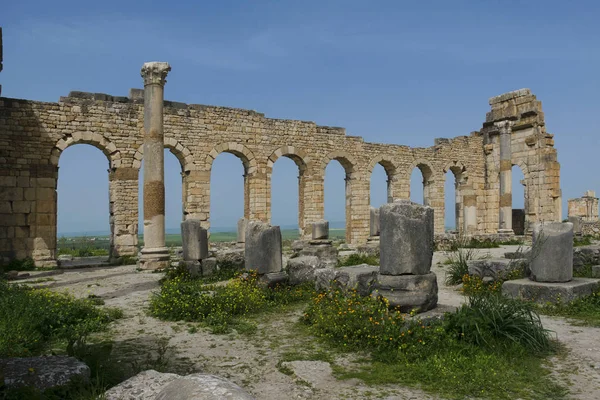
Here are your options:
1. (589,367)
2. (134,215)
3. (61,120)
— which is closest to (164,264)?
(134,215)

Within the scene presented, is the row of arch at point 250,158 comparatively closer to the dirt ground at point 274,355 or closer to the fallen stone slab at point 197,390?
the dirt ground at point 274,355

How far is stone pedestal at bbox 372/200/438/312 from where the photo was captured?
6355 millimetres

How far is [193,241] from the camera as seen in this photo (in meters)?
11.9

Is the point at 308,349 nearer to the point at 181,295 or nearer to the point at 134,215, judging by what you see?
the point at 181,295

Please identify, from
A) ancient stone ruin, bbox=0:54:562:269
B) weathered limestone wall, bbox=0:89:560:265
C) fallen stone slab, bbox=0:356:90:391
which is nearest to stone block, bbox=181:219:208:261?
ancient stone ruin, bbox=0:54:562:269

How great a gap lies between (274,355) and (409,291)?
2001 millimetres

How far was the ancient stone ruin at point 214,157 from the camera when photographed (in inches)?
584

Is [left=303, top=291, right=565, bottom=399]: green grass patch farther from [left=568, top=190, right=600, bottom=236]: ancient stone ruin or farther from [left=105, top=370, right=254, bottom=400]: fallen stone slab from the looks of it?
[left=568, top=190, right=600, bottom=236]: ancient stone ruin

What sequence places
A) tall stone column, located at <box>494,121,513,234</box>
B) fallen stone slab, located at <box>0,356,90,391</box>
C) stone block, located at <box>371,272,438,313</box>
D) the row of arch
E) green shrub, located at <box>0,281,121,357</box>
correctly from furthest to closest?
tall stone column, located at <box>494,121,513,234</box>, the row of arch, stone block, located at <box>371,272,438,313</box>, green shrub, located at <box>0,281,121,357</box>, fallen stone slab, located at <box>0,356,90,391</box>

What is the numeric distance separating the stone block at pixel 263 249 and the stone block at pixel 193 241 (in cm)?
256

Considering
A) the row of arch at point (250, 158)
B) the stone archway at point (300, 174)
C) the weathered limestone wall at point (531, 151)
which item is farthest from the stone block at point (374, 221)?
the weathered limestone wall at point (531, 151)

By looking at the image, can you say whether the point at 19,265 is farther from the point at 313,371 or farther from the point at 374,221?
the point at 313,371

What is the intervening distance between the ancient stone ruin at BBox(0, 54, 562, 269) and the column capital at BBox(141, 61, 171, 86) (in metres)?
0.03

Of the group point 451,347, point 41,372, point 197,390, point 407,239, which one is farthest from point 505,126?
point 197,390
